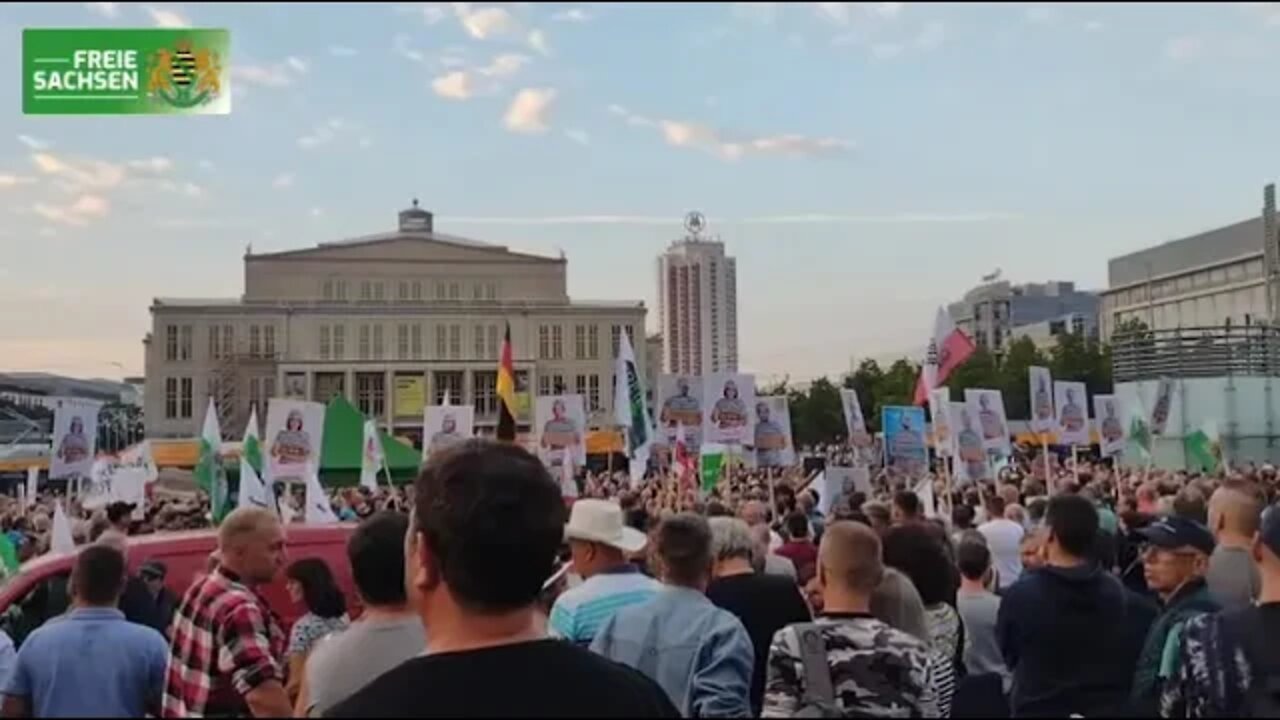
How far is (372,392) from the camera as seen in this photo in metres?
103

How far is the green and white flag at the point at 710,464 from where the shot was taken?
18.9 metres

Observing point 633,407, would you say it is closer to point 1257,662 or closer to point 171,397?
point 1257,662

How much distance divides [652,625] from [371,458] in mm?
16665

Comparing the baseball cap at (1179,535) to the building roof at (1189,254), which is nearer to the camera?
the baseball cap at (1179,535)

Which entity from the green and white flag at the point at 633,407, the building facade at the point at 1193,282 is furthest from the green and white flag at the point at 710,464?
the building facade at the point at 1193,282

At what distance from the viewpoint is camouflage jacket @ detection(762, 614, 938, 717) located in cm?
396

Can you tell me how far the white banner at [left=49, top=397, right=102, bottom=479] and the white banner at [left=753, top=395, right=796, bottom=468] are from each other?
8.75 metres

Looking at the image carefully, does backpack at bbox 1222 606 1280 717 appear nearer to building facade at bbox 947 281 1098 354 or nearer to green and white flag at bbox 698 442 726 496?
green and white flag at bbox 698 442 726 496

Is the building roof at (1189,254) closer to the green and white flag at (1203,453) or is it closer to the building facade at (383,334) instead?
the building facade at (383,334)

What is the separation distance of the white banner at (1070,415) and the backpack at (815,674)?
18.4m

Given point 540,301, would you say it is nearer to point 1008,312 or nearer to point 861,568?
point 1008,312

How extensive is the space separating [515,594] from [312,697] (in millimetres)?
1869

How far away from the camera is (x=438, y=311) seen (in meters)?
104

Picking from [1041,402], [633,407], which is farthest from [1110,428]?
[633,407]
